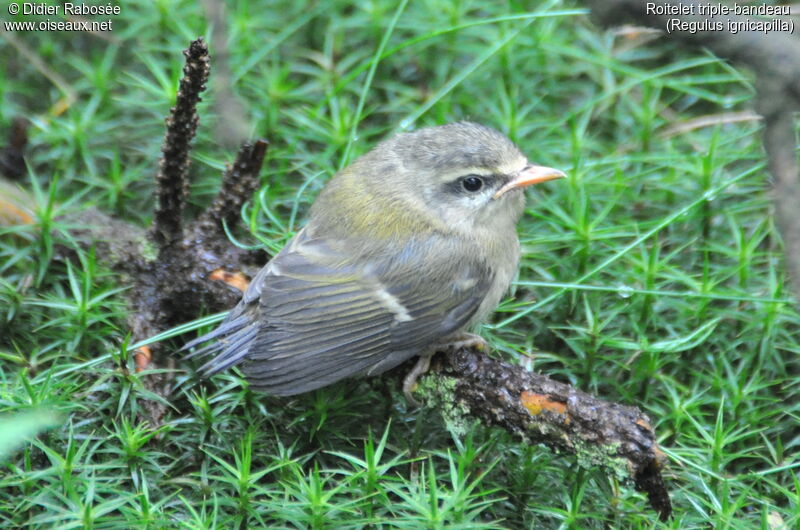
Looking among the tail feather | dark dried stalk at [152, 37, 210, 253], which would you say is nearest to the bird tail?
the tail feather

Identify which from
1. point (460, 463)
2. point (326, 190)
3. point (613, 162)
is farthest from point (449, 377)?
point (613, 162)

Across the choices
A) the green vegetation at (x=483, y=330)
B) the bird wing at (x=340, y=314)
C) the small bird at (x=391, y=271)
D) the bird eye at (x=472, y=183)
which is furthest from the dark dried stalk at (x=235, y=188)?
the bird eye at (x=472, y=183)

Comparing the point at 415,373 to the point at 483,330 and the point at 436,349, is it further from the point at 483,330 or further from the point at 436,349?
the point at 483,330

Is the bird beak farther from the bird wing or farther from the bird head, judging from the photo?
the bird wing

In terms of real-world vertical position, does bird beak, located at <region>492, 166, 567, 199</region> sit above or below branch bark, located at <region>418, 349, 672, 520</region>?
above

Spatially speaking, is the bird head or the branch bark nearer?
the branch bark

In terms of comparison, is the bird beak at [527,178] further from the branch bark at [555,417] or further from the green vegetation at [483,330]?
the branch bark at [555,417]

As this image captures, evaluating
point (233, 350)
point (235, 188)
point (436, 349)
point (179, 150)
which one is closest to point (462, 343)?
point (436, 349)
